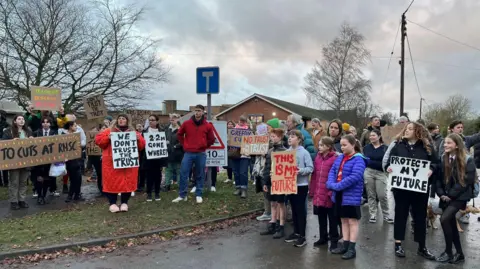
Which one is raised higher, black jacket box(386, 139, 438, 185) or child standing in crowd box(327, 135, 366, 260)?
black jacket box(386, 139, 438, 185)

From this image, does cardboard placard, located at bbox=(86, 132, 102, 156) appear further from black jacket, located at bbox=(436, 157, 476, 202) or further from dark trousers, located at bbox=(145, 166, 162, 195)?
black jacket, located at bbox=(436, 157, 476, 202)

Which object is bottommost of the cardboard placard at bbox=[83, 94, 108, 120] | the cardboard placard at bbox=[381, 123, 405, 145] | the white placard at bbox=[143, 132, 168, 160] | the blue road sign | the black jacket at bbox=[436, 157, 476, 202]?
the black jacket at bbox=[436, 157, 476, 202]

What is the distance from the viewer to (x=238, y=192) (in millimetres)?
10383

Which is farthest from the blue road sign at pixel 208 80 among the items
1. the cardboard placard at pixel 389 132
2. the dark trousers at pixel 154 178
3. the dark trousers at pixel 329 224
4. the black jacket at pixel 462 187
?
the cardboard placard at pixel 389 132

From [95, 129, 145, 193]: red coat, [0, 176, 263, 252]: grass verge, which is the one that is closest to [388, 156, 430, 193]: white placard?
[0, 176, 263, 252]: grass verge

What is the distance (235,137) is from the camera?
11.0m

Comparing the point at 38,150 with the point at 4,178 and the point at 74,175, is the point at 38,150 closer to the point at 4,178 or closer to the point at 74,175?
the point at 74,175

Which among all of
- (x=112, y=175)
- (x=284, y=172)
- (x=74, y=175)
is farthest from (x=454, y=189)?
(x=74, y=175)

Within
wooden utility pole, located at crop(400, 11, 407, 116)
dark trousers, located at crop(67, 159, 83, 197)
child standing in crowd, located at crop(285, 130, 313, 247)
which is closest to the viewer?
child standing in crowd, located at crop(285, 130, 313, 247)

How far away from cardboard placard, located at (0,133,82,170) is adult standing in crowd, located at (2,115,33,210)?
20cm

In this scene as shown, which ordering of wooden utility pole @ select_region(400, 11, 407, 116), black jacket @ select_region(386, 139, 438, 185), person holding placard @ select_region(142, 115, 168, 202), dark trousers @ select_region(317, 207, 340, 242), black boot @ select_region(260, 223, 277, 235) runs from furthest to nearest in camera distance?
wooden utility pole @ select_region(400, 11, 407, 116) → person holding placard @ select_region(142, 115, 168, 202) → black boot @ select_region(260, 223, 277, 235) → dark trousers @ select_region(317, 207, 340, 242) → black jacket @ select_region(386, 139, 438, 185)

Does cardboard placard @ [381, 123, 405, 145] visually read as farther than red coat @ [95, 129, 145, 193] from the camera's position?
Yes

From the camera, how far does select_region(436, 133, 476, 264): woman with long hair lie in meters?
5.77

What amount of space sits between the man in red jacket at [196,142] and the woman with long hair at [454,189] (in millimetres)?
4873
